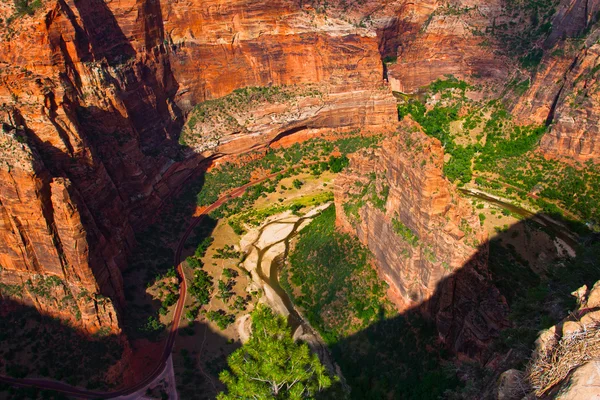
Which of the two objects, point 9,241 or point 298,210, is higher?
point 9,241

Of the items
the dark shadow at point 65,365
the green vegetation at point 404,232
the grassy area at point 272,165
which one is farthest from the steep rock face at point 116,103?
the green vegetation at point 404,232

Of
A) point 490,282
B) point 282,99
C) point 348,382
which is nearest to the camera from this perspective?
point 490,282

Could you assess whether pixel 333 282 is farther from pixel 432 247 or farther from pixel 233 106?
pixel 233 106

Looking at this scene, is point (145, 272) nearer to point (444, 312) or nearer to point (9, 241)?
point (9, 241)

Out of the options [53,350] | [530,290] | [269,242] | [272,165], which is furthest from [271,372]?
[272,165]

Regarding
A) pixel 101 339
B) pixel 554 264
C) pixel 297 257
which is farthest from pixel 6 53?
pixel 554 264

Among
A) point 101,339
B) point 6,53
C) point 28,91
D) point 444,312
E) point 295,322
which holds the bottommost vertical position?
point 295,322

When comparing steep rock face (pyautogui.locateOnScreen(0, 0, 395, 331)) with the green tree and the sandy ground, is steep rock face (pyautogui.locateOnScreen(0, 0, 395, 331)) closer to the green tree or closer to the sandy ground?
the sandy ground

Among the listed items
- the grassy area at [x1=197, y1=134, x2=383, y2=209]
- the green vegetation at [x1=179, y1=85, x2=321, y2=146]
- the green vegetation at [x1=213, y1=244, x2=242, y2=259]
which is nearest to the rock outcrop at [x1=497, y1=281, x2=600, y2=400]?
the green vegetation at [x1=213, y1=244, x2=242, y2=259]
